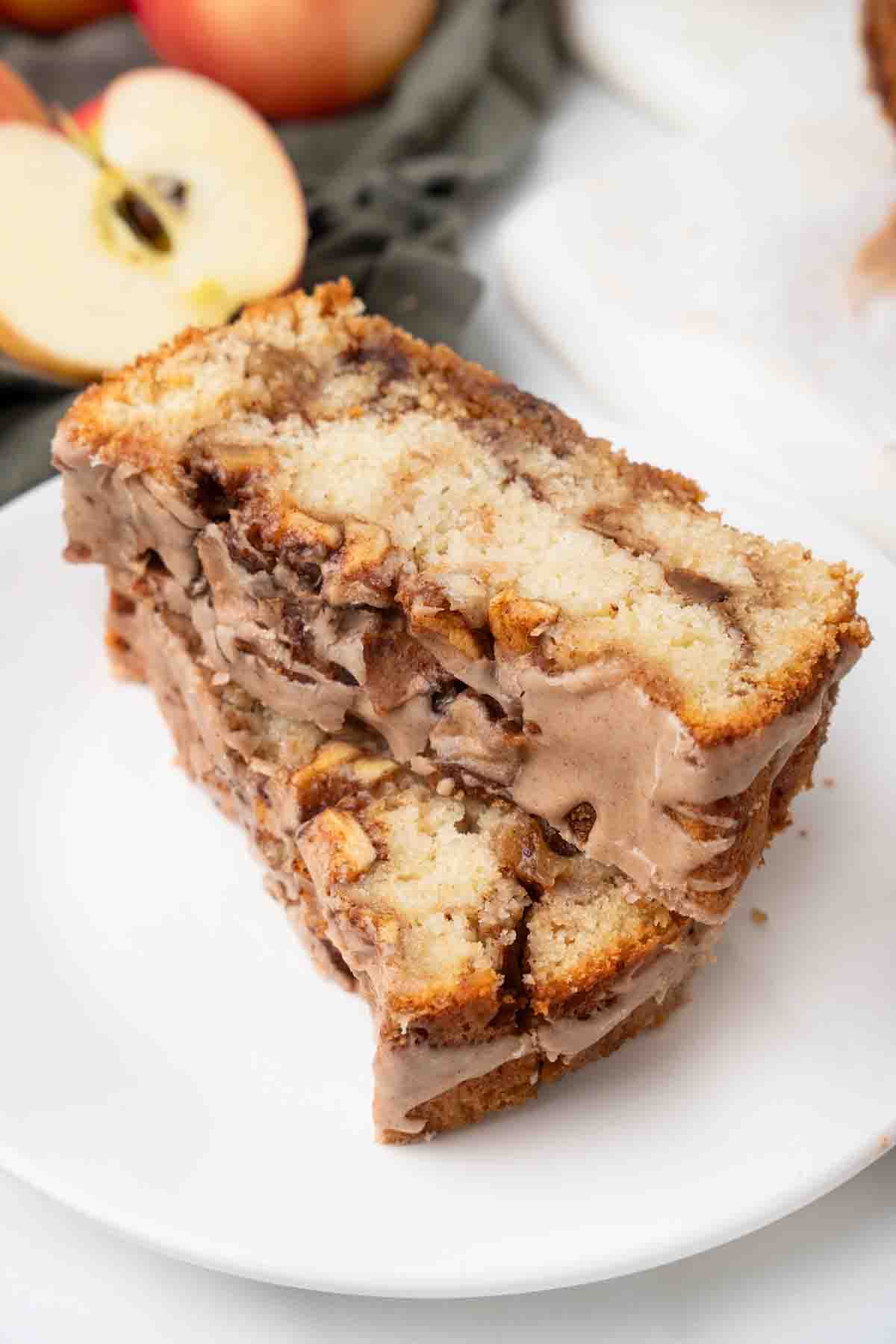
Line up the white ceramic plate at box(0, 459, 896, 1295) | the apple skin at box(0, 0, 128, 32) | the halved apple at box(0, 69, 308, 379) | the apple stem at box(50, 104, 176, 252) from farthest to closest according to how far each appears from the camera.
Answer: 1. the apple skin at box(0, 0, 128, 32)
2. the apple stem at box(50, 104, 176, 252)
3. the halved apple at box(0, 69, 308, 379)
4. the white ceramic plate at box(0, 459, 896, 1295)

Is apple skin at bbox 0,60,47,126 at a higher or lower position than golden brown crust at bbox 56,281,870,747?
lower

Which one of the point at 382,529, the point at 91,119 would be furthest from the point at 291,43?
the point at 382,529

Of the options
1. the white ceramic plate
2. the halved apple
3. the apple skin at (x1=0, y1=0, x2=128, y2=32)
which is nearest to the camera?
the white ceramic plate

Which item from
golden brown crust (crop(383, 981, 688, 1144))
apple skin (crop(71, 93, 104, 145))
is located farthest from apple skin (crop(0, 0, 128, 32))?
golden brown crust (crop(383, 981, 688, 1144))

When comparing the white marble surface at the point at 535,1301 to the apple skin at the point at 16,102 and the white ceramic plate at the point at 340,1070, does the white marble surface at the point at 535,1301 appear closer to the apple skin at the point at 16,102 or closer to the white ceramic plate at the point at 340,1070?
the white ceramic plate at the point at 340,1070

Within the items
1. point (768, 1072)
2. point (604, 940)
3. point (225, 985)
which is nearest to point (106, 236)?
point (225, 985)

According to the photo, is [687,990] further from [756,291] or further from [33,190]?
[33,190]

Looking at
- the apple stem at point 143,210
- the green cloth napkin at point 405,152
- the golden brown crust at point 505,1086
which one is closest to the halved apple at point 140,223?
the apple stem at point 143,210

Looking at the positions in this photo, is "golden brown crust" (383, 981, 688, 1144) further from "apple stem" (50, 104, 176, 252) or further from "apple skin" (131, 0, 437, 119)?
"apple skin" (131, 0, 437, 119)
